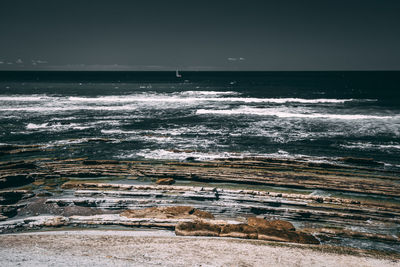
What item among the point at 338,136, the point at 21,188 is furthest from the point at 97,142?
the point at 338,136

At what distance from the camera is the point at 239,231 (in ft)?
42.8

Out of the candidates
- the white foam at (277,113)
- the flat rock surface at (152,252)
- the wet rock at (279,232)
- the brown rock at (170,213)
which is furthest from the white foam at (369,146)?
the brown rock at (170,213)

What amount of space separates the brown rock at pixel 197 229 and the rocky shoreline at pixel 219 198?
0.16ft

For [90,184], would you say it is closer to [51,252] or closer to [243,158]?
[51,252]

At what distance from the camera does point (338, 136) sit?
98.9ft

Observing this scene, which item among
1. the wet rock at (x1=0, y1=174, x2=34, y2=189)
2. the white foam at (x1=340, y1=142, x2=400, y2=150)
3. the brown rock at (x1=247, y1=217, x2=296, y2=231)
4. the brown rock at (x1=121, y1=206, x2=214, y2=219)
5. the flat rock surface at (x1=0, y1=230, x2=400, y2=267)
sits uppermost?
the white foam at (x1=340, y1=142, x2=400, y2=150)

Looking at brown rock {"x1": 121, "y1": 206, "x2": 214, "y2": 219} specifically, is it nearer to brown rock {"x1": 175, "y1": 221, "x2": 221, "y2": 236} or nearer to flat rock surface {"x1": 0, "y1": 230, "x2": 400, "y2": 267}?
brown rock {"x1": 175, "y1": 221, "x2": 221, "y2": 236}

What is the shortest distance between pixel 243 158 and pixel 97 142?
602 inches

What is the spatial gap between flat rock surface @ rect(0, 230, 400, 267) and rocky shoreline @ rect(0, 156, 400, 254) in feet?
2.77

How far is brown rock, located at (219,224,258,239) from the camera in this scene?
12.8m

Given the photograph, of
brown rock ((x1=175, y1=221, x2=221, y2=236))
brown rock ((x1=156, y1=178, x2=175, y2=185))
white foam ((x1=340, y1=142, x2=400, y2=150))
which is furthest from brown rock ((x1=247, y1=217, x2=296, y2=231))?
white foam ((x1=340, y1=142, x2=400, y2=150))

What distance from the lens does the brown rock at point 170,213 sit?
14422mm

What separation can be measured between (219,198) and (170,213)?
10.8ft

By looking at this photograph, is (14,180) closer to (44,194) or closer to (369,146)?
(44,194)
